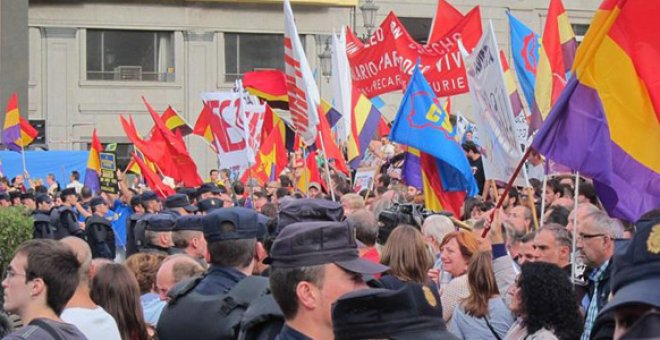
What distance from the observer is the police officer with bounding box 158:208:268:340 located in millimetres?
A: 5801

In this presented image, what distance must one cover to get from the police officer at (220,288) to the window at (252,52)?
33834 mm

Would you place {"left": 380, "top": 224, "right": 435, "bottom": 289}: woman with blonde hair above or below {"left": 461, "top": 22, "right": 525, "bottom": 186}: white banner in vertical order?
below

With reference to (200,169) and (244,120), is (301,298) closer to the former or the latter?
(244,120)

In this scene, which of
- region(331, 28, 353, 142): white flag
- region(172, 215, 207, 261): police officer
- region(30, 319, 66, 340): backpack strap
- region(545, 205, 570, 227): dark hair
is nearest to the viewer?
region(30, 319, 66, 340): backpack strap

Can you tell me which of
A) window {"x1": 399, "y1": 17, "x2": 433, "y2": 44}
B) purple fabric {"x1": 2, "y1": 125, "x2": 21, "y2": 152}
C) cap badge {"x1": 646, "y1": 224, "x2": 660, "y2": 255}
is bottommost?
cap badge {"x1": 646, "y1": 224, "x2": 660, "y2": 255}

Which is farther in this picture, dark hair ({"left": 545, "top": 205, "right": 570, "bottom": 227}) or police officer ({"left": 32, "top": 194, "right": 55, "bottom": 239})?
police officer ({"left": 32, "top": 194, "right": 55, "bottom": 239})

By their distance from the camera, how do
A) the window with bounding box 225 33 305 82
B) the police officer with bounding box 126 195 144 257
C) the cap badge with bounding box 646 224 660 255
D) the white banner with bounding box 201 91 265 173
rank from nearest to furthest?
the cap badge with bounding box 646 224 660 255 < the police officer with bounding box 126 195 144 257 < the white banner with bounding box 201 91 265 173 < the window with bounding box 225 33 305 82

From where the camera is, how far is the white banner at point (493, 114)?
1089cm

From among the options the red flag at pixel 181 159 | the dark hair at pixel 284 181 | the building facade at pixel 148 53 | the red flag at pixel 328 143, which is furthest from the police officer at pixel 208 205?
the building facade at pixel 148 53

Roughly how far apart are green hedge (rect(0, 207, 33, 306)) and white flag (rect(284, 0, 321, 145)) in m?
3.83

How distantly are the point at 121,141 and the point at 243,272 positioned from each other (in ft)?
109

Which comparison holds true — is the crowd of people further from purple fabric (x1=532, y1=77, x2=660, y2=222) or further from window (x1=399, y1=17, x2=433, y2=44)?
window (x1=399, y1=17, x2=433, y2=44)

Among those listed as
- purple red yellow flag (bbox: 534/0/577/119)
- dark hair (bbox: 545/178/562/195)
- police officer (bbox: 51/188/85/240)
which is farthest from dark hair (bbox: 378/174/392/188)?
police officer (bbox: 51/188/85/240)

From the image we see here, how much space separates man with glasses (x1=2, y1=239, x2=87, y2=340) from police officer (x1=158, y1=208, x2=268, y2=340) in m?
1.03
